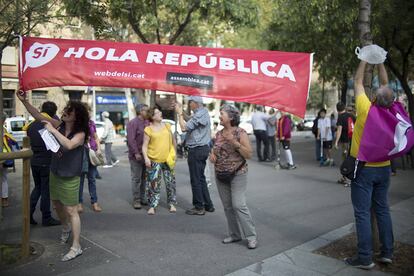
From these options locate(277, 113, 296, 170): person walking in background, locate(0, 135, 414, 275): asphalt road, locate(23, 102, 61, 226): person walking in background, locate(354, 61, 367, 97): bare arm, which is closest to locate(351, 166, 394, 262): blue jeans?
locate(354, 61, 367, 97): bare arm

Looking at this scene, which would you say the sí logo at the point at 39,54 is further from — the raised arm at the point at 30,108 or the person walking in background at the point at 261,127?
the person walking in background at the point at 261,127

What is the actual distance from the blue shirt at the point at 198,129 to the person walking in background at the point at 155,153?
1.32 ft

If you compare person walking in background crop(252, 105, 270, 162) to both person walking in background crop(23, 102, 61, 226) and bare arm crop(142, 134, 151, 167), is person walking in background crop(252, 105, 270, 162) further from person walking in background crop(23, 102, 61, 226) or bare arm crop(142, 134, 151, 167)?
person walking in background crop(23, 102, 61, 226)

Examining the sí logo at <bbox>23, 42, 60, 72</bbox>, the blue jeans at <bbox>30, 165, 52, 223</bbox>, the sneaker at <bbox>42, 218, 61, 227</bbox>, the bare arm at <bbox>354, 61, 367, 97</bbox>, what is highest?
the sí logo at <bbox>23, 42, 60, 72</bbox>

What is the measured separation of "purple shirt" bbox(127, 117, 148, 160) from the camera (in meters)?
7.20

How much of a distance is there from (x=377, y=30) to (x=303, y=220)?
7.59 meters

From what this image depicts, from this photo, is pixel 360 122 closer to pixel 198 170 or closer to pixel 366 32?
pixel 366 32

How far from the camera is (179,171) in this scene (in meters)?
11.7

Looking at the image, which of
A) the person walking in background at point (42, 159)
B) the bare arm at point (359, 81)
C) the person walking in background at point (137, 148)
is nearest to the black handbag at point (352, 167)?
the bare arm at point (359, 81)

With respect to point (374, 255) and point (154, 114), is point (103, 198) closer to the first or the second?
point (154, 114)

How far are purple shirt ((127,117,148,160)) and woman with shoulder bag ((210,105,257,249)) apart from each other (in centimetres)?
242

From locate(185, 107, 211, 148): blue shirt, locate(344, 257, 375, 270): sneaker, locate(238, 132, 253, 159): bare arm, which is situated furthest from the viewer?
locate(185, 107, 211, 148): blue shirt

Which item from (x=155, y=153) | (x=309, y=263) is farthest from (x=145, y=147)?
(x=309, y=263)

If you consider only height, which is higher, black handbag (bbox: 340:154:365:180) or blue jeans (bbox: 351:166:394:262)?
black handbag (bbox: 340:154:365:180)
